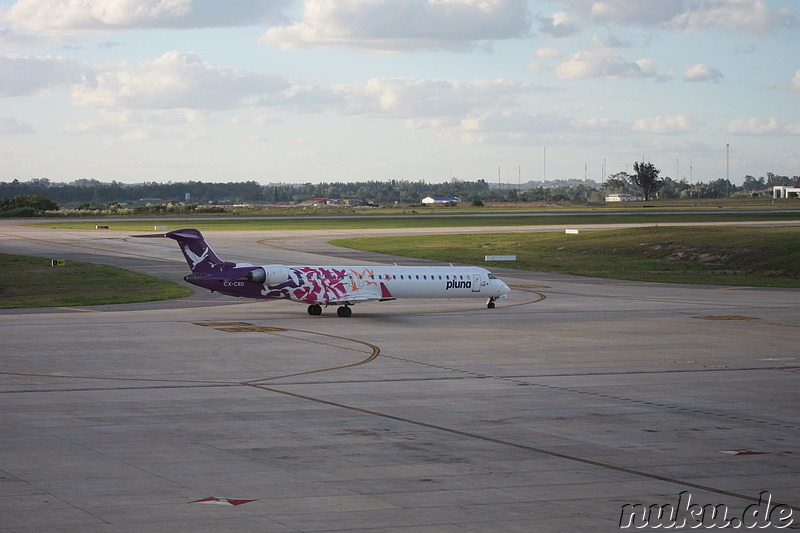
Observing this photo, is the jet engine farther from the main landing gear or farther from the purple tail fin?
the main landing gear

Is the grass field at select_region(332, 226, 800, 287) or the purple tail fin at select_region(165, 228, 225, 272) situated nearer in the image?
the purple tail fin at select_region(165, 228, 225, 272)

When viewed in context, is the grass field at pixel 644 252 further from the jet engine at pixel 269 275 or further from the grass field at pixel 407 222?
the jet engine at pixel 269 275

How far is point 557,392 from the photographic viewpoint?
3453 centimetres

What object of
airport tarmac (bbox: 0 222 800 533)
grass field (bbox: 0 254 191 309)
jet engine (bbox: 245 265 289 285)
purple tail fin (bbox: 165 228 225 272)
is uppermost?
purple tail fin (bbox: 165 228 225 272)

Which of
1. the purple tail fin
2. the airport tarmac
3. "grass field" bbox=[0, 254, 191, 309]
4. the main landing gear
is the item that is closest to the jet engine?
the purple tail fin

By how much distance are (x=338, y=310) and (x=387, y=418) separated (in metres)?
27.6

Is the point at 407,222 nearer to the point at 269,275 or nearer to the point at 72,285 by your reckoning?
the point at 72,285

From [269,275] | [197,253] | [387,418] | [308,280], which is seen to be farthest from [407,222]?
[387,418]

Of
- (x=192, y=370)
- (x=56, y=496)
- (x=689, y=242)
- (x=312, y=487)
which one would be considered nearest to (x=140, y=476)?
(x=56, y=496)

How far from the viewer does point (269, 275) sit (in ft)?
176

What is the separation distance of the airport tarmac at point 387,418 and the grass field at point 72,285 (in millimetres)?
6458

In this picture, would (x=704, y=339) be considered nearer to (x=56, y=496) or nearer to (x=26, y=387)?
(x=26, y=387)

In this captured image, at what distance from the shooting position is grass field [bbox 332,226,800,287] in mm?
89438

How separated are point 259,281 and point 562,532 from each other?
36.8 metres
